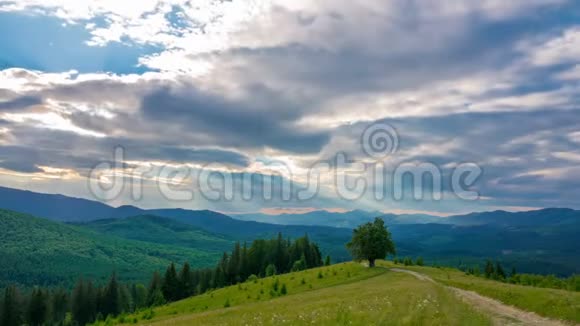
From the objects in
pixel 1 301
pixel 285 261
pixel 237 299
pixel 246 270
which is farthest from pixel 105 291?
pixel 237 299

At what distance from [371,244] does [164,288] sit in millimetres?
69376

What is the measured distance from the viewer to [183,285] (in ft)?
400

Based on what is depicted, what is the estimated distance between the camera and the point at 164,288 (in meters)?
121

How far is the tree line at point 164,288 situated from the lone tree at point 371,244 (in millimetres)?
32899

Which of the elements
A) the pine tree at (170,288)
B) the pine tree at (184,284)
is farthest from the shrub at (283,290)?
the pine tree at (184,284)

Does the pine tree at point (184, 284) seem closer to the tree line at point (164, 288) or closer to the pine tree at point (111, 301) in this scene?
the tree line at point (164, 288)

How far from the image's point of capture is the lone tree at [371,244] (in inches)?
3292

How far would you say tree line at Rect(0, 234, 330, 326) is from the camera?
4786 inches

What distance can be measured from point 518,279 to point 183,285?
90882 mm

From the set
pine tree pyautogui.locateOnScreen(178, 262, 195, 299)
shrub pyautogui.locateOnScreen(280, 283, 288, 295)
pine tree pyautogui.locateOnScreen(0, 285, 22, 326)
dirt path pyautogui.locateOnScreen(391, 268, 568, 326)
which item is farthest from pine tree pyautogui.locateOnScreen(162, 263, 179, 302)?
dirt path pyautogui.locateOnScreen(391, 268, 568, 326)

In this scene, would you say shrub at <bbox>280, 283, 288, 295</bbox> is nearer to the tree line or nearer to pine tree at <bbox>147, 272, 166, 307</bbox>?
the tree line

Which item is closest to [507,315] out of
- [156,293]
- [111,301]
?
[156,293]

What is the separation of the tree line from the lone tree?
32.9 m

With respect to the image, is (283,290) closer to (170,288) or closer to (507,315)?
(507,315)
